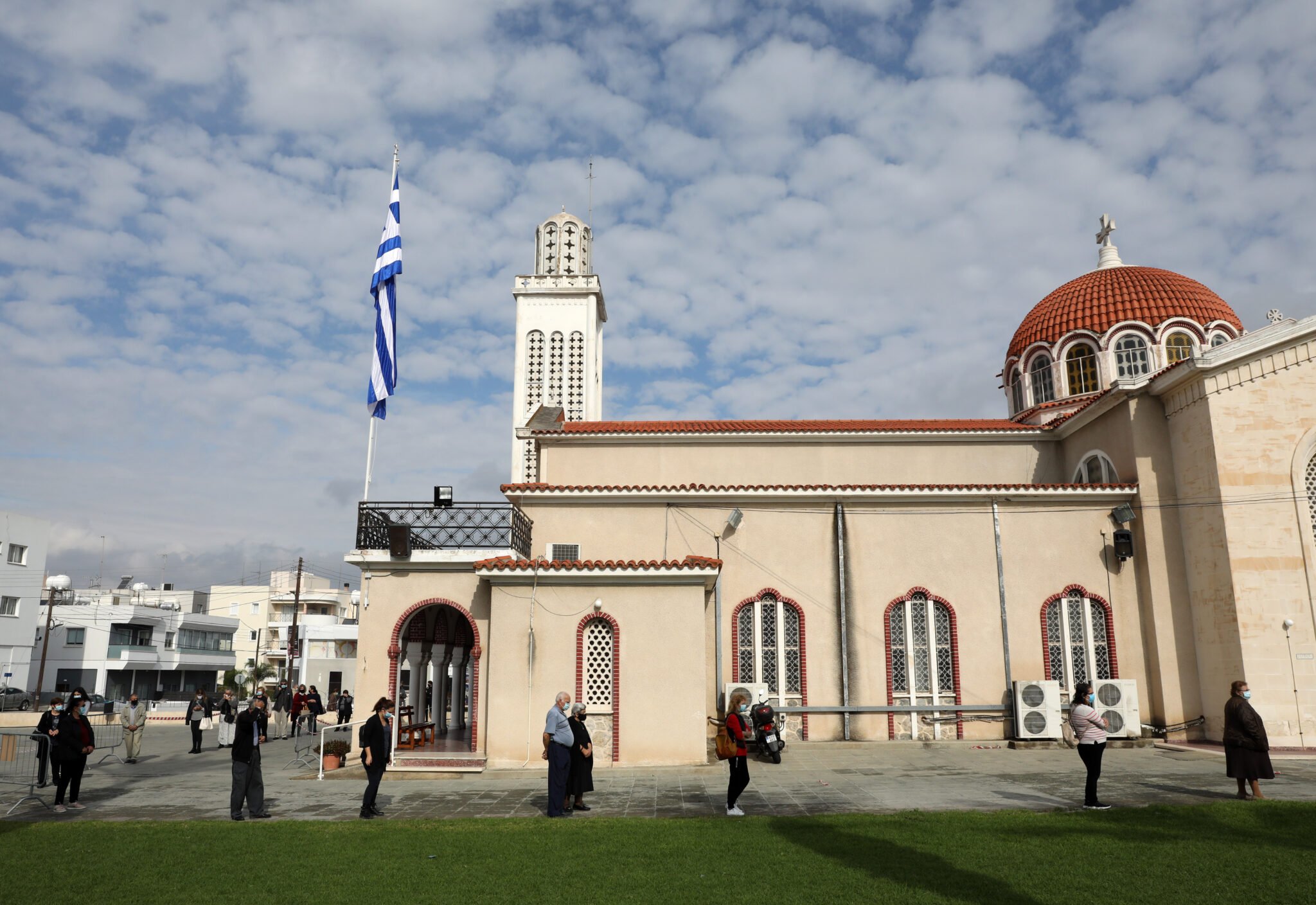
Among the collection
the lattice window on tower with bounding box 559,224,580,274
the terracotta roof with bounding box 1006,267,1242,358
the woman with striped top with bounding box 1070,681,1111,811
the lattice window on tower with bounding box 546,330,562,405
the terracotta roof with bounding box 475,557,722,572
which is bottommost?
the woman with striped top with bounding box 1070,681,1111,811

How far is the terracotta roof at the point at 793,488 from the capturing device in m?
18.9

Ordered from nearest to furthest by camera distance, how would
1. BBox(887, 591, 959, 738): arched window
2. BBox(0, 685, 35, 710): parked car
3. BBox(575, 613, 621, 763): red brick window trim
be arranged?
BBox(575, 613, 621, 763): red brick window trim < BBox(887, 591, 959, 738): arched window < BBox(0, 685, 35, 710): parked car

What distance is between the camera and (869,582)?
62.0ft

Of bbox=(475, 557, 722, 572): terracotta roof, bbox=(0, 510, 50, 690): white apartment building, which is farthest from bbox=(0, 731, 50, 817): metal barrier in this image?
bbox=(0, 510, 50, 690): white apartment building

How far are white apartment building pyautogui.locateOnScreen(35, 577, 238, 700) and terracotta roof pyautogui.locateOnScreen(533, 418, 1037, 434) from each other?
43.7 m

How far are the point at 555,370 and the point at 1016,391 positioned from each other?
1998 cm

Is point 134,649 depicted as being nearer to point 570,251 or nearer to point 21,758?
point 570,251

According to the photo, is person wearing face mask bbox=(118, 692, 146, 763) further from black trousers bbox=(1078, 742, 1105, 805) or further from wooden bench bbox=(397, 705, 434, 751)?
black trousers bbox=(1078, 742, 1105, 805)

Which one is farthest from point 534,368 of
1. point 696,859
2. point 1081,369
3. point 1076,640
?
point 696,859

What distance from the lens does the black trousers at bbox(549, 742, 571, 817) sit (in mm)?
10469

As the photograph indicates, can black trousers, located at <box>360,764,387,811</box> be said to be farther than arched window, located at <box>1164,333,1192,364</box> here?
No

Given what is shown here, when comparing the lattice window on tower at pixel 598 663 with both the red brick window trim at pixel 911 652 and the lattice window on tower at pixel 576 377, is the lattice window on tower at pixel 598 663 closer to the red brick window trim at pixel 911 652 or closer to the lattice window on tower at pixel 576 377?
the red brick window trim at pixel 911 652

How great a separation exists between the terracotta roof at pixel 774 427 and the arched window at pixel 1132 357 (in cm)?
360

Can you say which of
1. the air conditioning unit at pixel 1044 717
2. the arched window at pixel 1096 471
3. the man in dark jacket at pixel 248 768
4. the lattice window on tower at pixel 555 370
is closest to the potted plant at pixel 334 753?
the man in dark jacket at pixel 248 768
